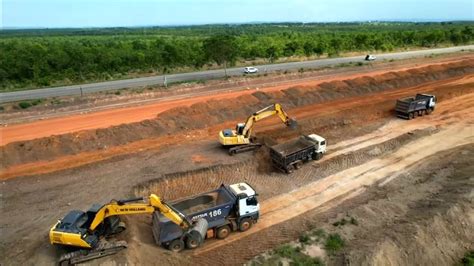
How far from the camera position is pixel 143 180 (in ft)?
76.0

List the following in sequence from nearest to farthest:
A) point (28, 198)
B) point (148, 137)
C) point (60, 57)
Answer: point (28, 198) < point (148, 137) < point (60, 57)

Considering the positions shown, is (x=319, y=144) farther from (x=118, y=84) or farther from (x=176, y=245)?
(x=118, y=84)

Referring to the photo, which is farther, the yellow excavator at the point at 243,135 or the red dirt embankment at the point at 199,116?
the red dirt embankment at the point at 199,116

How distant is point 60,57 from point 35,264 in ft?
147

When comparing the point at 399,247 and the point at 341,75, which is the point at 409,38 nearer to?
the point at 341,75

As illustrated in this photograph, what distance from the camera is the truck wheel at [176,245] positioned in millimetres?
17141

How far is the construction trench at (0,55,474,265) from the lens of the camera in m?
17.3

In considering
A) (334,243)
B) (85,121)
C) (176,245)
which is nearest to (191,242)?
(176,245)

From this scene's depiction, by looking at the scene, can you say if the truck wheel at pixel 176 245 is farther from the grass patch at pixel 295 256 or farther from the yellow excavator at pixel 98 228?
the grass patch at pixel 295 256

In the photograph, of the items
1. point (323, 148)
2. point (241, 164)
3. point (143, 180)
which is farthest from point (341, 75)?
point (143, 180)

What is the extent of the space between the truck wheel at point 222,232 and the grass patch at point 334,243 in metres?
4.81

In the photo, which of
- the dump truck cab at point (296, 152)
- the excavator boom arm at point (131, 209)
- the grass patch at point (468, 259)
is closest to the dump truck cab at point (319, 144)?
the dump truck cab at point (296, 152)

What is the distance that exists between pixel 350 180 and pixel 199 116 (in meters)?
15.3

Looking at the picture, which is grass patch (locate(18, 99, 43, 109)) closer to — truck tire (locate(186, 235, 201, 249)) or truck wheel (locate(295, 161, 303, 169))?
truck wheel (locate(295, 161, 303, 169))
